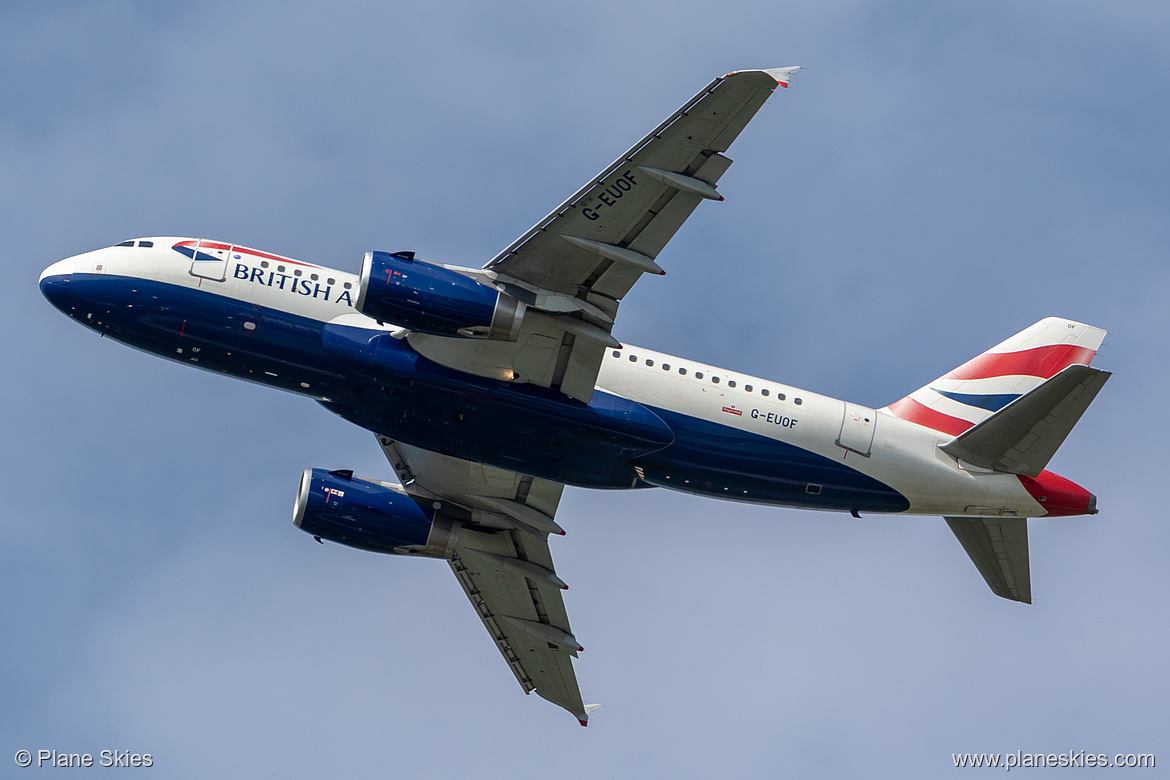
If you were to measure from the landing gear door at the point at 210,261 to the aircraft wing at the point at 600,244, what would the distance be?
21.0 ft

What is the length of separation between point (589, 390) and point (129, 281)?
1431 centimetres

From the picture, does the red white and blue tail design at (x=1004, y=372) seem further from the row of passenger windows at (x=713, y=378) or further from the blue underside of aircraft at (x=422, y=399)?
the blue underside of aircraft at (x=422, y=399)

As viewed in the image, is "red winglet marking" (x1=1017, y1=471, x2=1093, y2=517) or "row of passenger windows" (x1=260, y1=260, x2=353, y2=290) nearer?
"row of passenger windows" (x1=260, y1=260, x2=353, y2=290)

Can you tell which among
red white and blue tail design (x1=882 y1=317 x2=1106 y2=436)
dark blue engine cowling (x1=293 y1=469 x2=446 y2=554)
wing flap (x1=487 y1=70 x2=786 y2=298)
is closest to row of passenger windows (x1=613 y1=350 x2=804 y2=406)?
wing flap (x1=487 y1=70 x2=786 y2=298)

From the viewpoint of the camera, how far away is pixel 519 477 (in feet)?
142

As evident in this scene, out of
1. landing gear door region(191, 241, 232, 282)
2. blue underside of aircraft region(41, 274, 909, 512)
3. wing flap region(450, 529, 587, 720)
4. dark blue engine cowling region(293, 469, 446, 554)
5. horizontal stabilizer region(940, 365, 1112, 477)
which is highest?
horizontal stabilizer region(940, 365, 1112, 477)

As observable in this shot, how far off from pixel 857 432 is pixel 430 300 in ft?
47.2

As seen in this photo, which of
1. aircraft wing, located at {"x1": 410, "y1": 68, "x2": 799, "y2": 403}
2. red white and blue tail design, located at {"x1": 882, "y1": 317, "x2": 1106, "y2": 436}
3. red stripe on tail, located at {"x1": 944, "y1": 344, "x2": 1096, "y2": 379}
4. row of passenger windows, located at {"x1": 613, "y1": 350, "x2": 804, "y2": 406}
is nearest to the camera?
aircraft wing, located at {"x1": 410, "y1": 68, "x2": 799, "y2": 403}

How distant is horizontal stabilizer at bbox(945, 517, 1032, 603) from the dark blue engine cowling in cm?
1878

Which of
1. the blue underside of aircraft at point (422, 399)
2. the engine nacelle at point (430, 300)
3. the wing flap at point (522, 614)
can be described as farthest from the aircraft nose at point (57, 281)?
the wing flap at point (522, 614)

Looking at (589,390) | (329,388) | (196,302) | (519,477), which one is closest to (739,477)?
(589,390)

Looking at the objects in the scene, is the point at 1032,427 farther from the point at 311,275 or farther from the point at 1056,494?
the point at 311,275

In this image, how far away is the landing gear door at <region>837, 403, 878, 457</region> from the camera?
39.2 m

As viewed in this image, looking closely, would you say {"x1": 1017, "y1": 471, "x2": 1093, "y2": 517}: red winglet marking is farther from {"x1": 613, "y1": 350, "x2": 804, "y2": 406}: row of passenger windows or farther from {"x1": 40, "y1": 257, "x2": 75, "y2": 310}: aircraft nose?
{"x1": 40, "y1": 257, "x2": 75, "y2": 310}: aircraft nose
